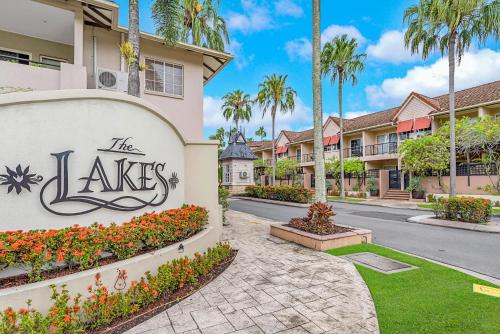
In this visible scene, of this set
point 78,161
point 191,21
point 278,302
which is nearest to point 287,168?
point 191,21

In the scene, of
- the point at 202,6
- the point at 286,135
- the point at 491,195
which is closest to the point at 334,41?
the point at 202,6

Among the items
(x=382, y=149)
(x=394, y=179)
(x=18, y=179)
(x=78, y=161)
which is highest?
(x=382, y=149)

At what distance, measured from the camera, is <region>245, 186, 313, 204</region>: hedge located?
22.4 m

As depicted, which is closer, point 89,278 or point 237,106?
point 89,278

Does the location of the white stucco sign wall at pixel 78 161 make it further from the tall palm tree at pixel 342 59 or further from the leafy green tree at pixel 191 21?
the tall palm tree at pixel 342 59

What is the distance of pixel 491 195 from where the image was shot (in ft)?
62.6

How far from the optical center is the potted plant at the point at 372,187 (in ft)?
89.9

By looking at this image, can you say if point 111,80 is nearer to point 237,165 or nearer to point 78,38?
point 78,38

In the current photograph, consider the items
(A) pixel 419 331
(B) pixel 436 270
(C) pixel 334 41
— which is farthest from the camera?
(C) pixel 334 41

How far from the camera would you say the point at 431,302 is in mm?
4715

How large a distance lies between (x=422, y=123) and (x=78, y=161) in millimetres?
28035

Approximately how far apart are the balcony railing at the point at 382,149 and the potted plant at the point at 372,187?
3329 mm

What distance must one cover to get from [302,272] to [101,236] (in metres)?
4.27

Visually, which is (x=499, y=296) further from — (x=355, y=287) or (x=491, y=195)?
(x=491, y=195)
